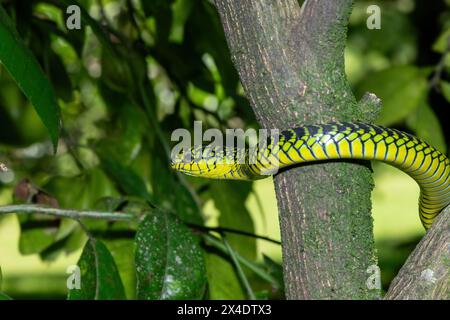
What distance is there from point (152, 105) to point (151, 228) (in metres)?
0.96

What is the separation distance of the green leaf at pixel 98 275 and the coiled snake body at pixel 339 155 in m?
0.42

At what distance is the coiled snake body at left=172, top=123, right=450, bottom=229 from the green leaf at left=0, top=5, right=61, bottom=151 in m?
0.55

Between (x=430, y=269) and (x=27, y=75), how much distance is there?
1059 mm

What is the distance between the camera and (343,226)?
175 cm

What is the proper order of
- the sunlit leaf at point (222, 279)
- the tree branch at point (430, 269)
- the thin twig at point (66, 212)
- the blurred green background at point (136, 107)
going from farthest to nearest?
the blurred green background at point (136, 107), the sunlit leaf at point (222, 279), the thin twig at point (66, 212), the tree branch at point (430, 269)

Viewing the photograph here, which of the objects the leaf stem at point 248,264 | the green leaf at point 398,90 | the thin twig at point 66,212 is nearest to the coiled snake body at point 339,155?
the leaf stem at point 248,264

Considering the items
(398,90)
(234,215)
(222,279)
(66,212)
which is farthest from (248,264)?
(398,90)

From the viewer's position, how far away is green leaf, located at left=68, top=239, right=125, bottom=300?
7.26 ft

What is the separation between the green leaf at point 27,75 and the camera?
5.64 ft

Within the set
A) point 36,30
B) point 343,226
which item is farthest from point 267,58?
point 36,30

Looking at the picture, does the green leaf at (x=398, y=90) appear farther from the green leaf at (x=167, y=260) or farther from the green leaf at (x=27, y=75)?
the green leaf at (x=27, y=75)

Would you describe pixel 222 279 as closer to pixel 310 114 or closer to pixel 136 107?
pixel 136 107

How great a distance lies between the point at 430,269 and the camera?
168 centimetres

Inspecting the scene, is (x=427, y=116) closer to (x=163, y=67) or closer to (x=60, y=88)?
(x=163, y=67)
